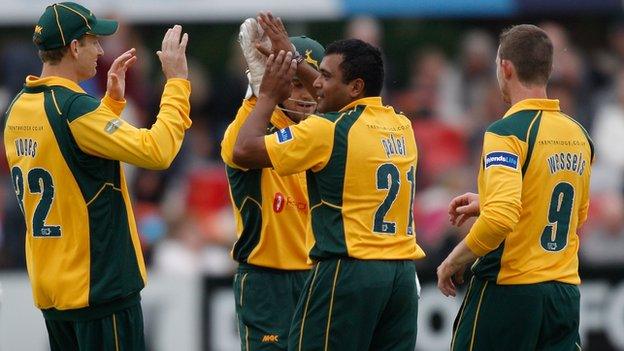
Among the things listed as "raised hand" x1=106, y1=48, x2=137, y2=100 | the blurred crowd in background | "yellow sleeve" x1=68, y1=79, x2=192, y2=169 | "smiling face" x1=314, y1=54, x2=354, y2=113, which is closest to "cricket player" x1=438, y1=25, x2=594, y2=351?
"smiling face" x1=314, y1=54, x2=354, y2=113

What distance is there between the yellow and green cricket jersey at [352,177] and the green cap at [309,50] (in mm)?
966

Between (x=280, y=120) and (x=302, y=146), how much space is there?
1.09m

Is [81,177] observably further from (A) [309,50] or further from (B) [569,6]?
(B) [569,6]

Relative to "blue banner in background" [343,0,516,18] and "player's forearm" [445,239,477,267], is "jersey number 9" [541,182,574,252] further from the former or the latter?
"blue banner in background" [343,0,516,18]

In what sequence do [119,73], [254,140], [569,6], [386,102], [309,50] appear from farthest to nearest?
[569,6], [386,102], [309,50], [119,73], [254,140]

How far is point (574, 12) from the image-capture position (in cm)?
1430

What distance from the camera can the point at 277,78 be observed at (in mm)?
6715

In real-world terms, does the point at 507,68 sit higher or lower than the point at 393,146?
higher

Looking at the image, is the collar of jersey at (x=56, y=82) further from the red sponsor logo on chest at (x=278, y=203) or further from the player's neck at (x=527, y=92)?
the player's neck at (x=527, y=92)

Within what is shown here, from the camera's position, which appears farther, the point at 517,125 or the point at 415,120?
the point at 415,120

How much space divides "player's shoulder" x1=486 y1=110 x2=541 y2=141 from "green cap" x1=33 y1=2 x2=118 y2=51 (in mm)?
2103

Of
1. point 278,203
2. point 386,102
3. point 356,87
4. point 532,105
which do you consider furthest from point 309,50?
point 386,102

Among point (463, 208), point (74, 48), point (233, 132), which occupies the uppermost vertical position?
point (74, 48)

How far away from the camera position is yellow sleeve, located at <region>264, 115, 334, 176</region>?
A: 6.53 metres
